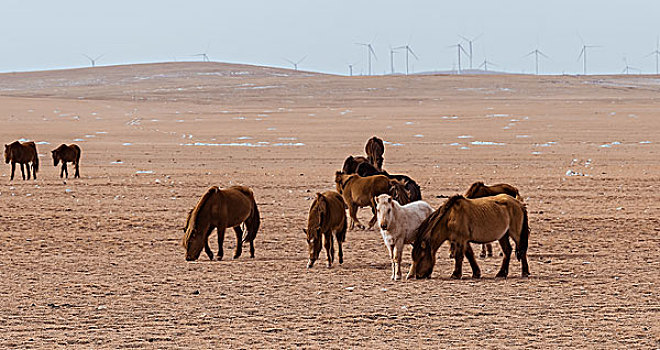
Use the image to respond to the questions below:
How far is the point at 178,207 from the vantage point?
62.8ft

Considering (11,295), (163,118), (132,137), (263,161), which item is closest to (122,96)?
(163,118)

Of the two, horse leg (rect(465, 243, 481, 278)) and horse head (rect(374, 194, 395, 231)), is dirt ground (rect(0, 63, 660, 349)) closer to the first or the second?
horse leg (rect(465, 243, 481, 278))

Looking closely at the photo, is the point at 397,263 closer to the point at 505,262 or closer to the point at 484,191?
the point at 505,262

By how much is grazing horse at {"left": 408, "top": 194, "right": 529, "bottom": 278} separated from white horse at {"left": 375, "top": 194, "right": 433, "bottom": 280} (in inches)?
8.9

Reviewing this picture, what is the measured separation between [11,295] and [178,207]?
9.03 meters

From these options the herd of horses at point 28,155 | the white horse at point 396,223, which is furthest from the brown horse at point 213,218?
the herd of horses at point 28,155

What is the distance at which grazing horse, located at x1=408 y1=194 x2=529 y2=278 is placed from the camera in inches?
430

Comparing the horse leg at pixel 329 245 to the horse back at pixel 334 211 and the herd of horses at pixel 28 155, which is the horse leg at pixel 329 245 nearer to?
the horse back at pixel 334 211

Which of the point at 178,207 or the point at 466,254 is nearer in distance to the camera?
the point at 466,254

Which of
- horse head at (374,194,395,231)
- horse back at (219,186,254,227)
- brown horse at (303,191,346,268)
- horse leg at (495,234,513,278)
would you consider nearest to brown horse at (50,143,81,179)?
horse back at (219,186,254,227)

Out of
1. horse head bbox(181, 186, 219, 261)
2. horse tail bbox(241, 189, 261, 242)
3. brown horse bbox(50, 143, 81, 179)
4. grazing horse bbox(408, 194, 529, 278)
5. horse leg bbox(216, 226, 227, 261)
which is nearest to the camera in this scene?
grazing horse bbox(408, 194, 529, 278)

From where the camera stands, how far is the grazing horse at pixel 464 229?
10930 millimetres

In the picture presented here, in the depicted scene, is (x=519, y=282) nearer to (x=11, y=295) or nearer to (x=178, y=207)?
(x=11, y=295)

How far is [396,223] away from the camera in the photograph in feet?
37.1
